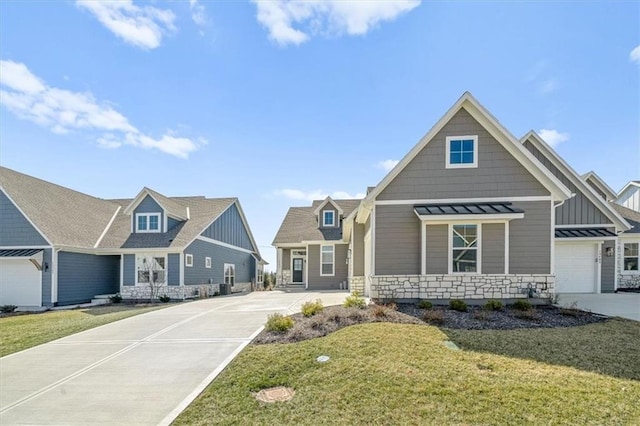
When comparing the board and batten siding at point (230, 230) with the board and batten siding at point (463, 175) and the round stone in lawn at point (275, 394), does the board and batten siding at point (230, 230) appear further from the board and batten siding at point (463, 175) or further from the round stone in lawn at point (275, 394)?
the round stone in lawn at point (275, 394)

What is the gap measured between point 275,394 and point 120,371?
3512mm

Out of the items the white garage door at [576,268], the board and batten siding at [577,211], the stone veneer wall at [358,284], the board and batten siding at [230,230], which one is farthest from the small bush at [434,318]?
the board and batten siding at [230,230]

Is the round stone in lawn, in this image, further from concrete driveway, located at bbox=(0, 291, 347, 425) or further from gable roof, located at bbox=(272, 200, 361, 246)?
gable roof, located at bbox=(272, 200, 361, 246)

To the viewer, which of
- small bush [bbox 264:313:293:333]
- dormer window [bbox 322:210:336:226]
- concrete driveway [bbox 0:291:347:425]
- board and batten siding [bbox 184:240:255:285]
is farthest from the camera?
dormer window [bbox 322:210:336:226]

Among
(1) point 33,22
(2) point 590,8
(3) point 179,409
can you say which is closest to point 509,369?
(3) point 179,409

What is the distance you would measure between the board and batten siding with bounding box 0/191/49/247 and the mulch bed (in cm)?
1557

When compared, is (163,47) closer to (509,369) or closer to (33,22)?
(33,22)

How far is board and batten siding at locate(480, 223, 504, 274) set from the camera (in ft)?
37.1

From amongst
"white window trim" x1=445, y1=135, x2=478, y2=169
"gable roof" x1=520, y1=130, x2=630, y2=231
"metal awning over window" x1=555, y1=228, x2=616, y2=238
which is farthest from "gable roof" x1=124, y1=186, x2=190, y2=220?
"metal awning over window" x1=555, y1=228, x2=616, y2=238

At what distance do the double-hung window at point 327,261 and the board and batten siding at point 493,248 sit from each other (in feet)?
38.8

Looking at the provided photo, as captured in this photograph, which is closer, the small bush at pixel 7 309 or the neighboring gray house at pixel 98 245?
the small bush at pixel 7 309

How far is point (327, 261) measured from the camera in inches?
875

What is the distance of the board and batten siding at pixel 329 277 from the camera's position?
21.8 metres

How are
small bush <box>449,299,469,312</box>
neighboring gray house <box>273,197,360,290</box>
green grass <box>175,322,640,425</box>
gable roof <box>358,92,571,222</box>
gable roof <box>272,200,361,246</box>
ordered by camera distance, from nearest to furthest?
green grass <box>175,322,640,425</box> < small bush <box>449,299,469,312</box> < gable roof <box>358,92,571,222</box> < neighboring gray house <box>273,197,360,290</box> < gable roof <box>272,200,361,246</box>
